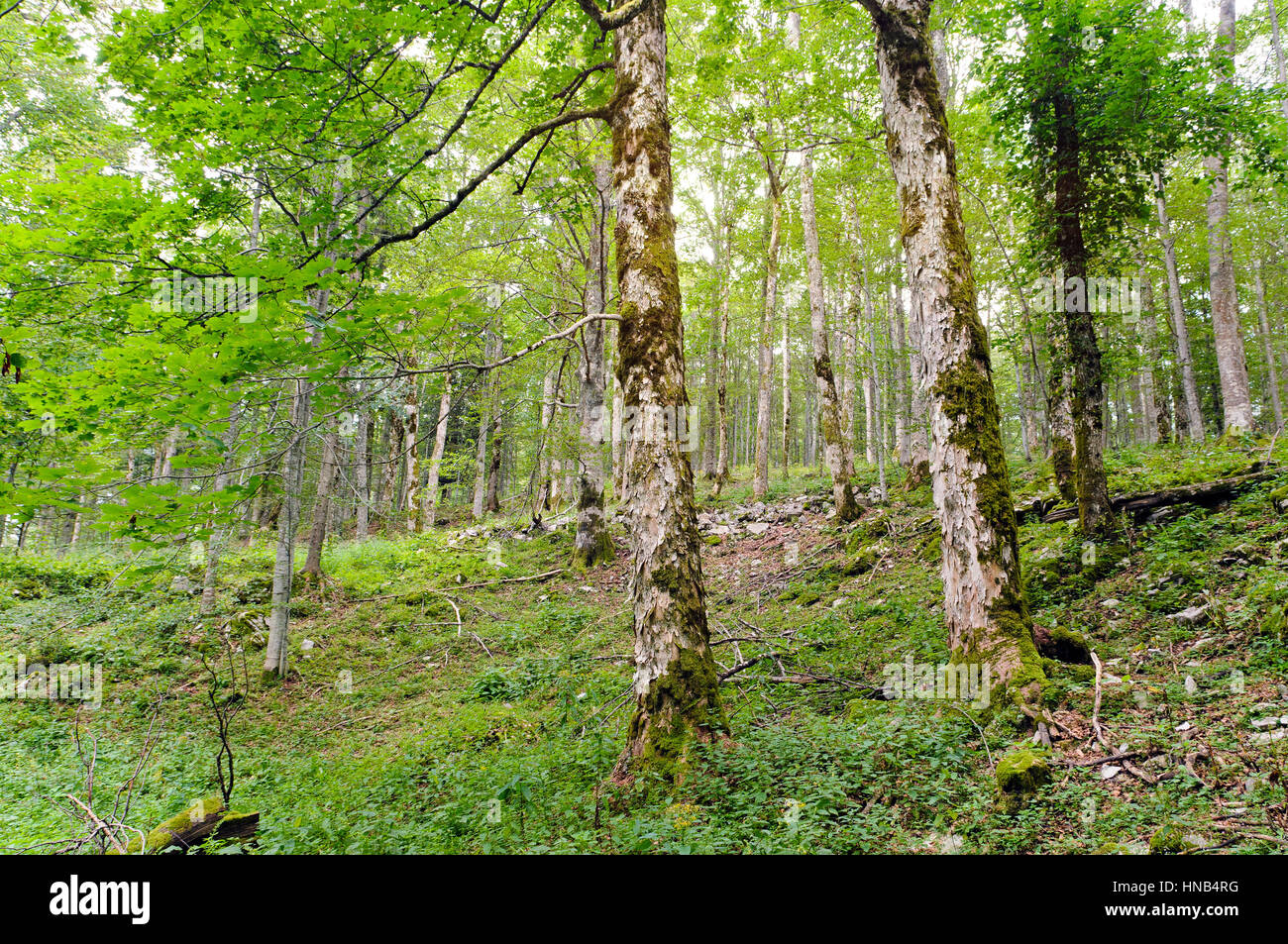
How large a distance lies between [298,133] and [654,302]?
2950mm

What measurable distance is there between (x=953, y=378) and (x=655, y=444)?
2544 mm

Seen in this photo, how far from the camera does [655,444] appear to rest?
3.95 m

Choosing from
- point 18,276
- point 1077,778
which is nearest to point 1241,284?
point 1077,778

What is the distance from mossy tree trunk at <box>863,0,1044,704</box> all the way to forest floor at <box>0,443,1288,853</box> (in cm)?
Answer: 58

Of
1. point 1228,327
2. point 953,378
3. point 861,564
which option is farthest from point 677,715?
Result: point 1228,327

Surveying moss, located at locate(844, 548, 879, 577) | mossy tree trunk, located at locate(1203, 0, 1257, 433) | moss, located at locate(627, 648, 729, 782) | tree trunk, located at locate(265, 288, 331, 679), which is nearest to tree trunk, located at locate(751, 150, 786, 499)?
moss, located at locate(844, 548, 879, 577)

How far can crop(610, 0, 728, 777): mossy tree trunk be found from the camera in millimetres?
3733

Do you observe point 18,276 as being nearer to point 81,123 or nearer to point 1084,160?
point 1084,160

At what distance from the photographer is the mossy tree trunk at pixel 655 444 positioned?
3733mm

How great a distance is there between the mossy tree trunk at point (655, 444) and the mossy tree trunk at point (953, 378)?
206 cm

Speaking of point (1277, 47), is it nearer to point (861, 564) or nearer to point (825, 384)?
point (825, 384)

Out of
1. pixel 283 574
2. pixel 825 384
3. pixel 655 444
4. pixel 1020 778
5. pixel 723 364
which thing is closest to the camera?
pixel 1020 778

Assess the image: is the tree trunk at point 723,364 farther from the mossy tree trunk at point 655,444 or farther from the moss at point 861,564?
the mossy tree trunk at point 655,444

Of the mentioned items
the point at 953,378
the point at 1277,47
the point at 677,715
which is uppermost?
the point at 1277,47
